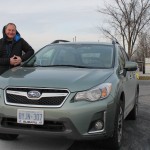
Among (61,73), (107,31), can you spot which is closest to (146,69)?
(107,31)

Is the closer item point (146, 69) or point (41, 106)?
point (41, 106)

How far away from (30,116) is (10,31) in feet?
7.73

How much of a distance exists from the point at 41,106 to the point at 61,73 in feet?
2.53

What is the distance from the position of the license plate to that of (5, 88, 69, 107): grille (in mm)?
97

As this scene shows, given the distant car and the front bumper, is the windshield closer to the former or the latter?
the distant car

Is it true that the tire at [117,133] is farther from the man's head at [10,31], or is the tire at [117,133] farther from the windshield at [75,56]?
the man's head at [10,31]

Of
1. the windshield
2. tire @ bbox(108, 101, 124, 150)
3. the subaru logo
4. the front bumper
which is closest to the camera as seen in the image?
the front bumper

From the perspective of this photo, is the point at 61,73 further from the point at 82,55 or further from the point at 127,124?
the point at 127,124

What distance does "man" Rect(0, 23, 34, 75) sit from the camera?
254 inches

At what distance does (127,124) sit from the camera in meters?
7.40

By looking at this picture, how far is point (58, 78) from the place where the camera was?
→ 16.1 ft

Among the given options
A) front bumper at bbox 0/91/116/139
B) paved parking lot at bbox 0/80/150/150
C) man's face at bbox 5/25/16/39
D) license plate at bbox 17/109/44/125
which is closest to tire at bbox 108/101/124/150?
paved parking lot at bbox 0/80/150/150

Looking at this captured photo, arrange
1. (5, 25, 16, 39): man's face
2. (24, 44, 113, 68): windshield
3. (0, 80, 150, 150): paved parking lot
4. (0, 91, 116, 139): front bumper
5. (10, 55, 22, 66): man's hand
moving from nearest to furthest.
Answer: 1. (0, 91, 116, 139): front bumper
2. (0, 80, 150, 150): paved parking lot
3. (24, 44, 113, 68): windshield
4. (10, 55, 22, 66): man's hand
5. (5, 25, 16, 39): man's face

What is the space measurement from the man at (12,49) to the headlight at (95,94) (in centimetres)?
210
